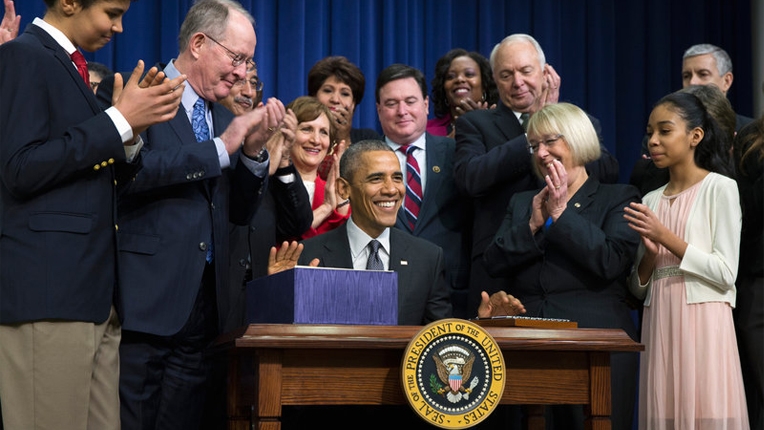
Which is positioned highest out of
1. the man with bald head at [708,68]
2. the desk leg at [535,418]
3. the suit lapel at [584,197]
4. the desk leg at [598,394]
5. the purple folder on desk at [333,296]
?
the man with bald head at [708,68]

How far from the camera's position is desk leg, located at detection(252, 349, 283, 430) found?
217cm

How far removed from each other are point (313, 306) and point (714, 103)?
6.46 ft

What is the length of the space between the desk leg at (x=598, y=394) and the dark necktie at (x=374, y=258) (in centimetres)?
94

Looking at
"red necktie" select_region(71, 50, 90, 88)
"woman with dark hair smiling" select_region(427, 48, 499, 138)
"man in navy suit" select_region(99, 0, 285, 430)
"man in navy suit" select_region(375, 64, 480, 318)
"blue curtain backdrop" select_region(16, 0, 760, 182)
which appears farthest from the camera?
"blue curtain backdrop" select_region(16, 0, 760, 182)

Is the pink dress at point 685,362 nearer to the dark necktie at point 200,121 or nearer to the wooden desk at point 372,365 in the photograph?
the wooden desk at point 372,365

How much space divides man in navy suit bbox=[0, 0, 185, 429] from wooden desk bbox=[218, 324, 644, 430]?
1.20ft

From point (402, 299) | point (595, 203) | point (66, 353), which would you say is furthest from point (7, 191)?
point (595, 203)

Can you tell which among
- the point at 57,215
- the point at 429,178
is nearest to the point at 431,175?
the point at 429,178

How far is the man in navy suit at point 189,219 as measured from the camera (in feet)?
8.55

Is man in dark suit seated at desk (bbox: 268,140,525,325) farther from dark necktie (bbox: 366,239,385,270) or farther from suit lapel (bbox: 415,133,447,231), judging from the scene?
suit lapel (bbox: 415,133,447,231)

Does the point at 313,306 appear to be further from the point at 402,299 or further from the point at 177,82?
the point at 402,299

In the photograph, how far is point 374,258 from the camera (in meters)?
3.17

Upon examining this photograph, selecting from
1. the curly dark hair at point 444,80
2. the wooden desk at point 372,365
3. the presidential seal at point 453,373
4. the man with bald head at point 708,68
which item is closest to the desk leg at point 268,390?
the wooden desk at point 372,365

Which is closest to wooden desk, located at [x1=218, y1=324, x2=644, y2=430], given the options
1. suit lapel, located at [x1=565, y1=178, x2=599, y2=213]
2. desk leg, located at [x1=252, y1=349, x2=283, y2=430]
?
desk leg, located at [x1=252, y1=349, x2=283, y2=430]
